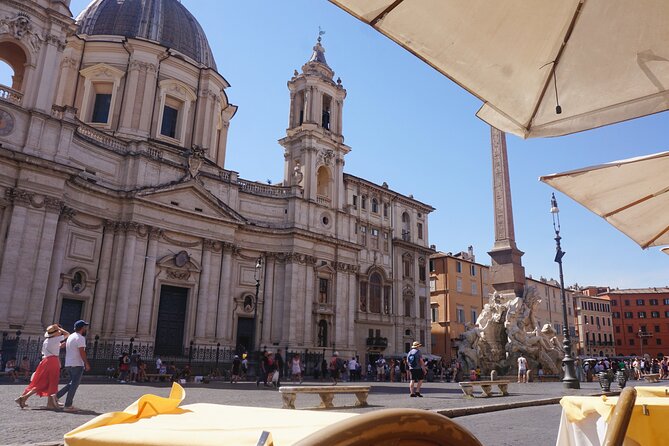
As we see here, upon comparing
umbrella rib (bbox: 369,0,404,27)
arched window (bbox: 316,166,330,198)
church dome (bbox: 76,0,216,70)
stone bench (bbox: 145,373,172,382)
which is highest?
church dome (bbox: 76,0,216,70)

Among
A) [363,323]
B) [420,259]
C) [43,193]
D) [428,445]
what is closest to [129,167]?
[43,193]

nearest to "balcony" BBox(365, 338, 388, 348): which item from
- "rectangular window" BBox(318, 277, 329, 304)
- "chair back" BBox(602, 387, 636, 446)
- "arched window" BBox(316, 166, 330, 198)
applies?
"rectangular window" BBox(318, 277, 329, 304)

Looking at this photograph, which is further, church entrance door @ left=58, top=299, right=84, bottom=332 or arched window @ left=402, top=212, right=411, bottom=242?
arched window @ left=402, top=212, right=411, bottom=242

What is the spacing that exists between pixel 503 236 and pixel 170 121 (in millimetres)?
22300

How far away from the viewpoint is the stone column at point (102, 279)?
2477 cm

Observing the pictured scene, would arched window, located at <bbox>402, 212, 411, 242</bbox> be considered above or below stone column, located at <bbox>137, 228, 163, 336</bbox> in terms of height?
above

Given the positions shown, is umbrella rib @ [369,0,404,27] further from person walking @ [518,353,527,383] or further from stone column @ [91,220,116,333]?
stone column @ [91,220,116,333]

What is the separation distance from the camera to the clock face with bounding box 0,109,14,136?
22.0 meters

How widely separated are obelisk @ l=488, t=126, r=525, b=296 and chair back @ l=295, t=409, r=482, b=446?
2064 cm

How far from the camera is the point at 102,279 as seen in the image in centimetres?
2539

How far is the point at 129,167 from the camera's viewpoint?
90.0 ft

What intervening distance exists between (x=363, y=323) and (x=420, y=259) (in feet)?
29.8

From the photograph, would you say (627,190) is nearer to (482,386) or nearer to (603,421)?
(603,421)

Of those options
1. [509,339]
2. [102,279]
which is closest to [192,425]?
[509,339]
